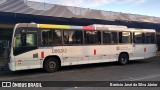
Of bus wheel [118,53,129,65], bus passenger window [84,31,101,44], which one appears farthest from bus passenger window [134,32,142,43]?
bus passenger window [84,31,101,44]

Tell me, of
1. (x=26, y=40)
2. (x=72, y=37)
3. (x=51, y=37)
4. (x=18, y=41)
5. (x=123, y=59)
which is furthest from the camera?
(x=123, y=59)

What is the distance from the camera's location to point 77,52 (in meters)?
15.4

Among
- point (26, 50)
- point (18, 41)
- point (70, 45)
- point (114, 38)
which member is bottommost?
point (26, 50)

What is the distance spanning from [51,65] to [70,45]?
1.74m

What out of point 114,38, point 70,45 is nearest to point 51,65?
point 70,45

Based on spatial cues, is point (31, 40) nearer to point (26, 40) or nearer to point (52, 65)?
point (26, 40)

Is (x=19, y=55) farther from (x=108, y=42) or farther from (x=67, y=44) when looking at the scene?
(x=108, y=42)

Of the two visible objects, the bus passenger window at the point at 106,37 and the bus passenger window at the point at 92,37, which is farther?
the bus passenger window at the point at 106,37

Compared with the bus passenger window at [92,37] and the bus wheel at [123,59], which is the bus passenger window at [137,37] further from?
the bus passenger window at [92,37]

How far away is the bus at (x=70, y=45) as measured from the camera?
44.1 ft

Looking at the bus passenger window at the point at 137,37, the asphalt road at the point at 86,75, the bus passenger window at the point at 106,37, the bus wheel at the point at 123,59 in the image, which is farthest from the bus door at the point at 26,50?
the bus passenger window at the point at 137,37

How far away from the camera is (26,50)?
13.5 meters

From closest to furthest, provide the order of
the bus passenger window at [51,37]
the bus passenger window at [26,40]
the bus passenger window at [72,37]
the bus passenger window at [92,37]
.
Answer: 1. the bus passenger window at [26,40]
2. the bus passenger window at [51,37]
3. the bus passenger window at [72,37]
4. the bus passenger window at [92,37]

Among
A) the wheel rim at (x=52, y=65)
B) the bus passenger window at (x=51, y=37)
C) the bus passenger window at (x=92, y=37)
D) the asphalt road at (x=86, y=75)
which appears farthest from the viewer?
the bus passenger window at (x=92, y=37)
